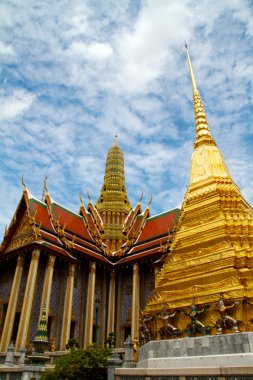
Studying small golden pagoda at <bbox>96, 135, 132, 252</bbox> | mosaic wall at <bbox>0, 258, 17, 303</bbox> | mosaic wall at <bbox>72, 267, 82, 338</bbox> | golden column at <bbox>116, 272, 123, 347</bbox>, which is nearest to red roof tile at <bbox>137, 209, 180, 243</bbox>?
small golden pagoda at <bbox>96, 135, 132, 252</bbox>

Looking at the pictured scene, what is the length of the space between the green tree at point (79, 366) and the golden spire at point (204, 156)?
25.7 feet

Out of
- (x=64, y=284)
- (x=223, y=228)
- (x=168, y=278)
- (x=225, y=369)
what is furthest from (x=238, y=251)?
(x=64, y=284)

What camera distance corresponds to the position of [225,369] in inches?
207

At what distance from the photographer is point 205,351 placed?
8.03 meters

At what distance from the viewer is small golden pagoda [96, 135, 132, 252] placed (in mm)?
22359

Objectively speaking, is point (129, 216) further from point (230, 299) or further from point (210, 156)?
point (230, 299)

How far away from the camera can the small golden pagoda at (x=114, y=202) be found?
73.4 ft

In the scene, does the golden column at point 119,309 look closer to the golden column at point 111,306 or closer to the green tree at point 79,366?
the golden column at point 111,306

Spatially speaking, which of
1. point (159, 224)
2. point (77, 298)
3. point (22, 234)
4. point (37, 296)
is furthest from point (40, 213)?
point (159, 224)

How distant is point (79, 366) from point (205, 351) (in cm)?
305

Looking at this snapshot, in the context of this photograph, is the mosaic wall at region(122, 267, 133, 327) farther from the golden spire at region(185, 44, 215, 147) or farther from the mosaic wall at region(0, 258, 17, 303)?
the golden spire at region(185, 44, 215, 147)

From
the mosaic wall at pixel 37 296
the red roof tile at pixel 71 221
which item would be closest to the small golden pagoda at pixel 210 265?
the mosaic wall at pixel 37 296

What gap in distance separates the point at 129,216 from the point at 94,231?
12.0 ft

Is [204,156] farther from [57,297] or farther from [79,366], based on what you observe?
[57,297]
